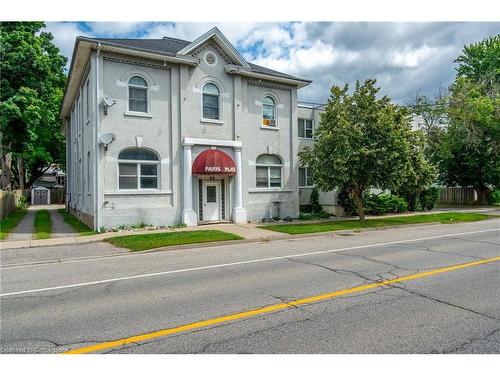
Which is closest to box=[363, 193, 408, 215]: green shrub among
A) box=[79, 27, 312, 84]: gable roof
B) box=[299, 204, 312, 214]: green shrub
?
box=[299, 204, 312, 214]: green shrub

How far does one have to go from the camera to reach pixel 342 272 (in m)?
8.09

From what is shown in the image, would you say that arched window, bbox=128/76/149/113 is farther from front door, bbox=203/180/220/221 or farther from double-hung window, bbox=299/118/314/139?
double-hung window, bbox=299/118/314/139

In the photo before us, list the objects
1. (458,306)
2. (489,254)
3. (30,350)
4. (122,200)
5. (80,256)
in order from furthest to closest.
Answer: (122,200)
(80,256)
(489,254)
(458,306)
(30,350)

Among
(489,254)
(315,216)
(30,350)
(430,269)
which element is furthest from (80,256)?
(315,216)

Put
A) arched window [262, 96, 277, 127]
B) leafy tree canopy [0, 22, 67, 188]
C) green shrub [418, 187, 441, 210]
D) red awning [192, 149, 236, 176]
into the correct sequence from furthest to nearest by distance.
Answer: green shrub [418, 187, 441, 210], leafy tree canopy [0, 22, 67, 188], arched window [262, 96, 277, 127], red awning [192, 149, 236, 176]

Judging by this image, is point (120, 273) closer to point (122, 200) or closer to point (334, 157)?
point (122, 200)

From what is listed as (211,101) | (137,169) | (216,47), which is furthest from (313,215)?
(216,47)

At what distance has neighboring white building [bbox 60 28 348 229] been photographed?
1670cm

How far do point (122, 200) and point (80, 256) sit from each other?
19.8 feet

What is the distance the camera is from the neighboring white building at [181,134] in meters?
16.7

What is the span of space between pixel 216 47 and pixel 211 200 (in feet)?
25.8

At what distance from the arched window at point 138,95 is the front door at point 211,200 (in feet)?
15.4

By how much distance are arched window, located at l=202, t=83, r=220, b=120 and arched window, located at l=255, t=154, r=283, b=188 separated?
11.6 feet

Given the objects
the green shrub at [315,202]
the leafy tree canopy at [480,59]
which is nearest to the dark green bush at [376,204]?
the green shrub at [315,202]
